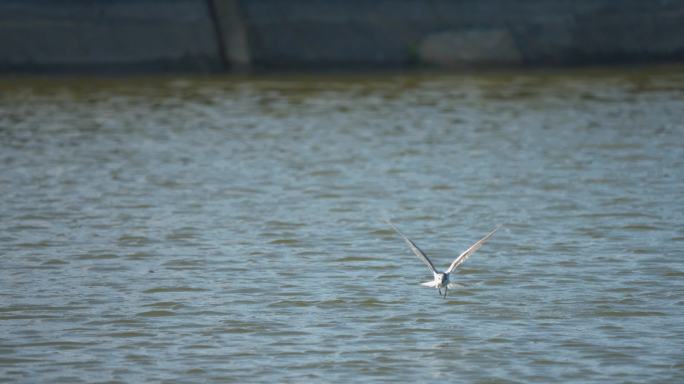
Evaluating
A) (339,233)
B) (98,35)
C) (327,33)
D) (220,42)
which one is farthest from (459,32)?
(339,233)

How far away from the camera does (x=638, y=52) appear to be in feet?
78.9

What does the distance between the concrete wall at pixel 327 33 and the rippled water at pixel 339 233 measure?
192cm

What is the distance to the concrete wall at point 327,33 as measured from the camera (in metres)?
23.2

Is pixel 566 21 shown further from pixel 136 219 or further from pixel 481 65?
pixel 136 219

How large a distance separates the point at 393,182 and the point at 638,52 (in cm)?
1073

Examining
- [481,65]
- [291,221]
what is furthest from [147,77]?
[291,221]

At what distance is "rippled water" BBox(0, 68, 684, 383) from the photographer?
346 inches

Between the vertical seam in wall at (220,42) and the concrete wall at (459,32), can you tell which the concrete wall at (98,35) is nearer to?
the vertical seam in wall at (220,42)

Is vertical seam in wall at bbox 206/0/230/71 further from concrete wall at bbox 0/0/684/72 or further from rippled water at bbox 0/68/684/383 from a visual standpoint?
rippled water at bbox 0/68/684/383

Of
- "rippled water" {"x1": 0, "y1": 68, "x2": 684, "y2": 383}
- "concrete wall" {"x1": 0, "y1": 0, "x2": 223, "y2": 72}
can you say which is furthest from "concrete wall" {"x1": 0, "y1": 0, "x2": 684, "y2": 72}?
"rippled water" {"x1": 0, "y1": 68, "x2": 684, "y2": 383}

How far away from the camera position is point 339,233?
1252 cm

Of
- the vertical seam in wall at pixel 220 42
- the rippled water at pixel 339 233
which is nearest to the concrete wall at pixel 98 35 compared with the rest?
the vertical seam in wall at pixel 220 42

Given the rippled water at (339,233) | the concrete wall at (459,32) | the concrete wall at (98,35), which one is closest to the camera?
the rippled water at (339,233)

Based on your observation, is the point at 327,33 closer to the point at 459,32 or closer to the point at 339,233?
the point at 459,32
